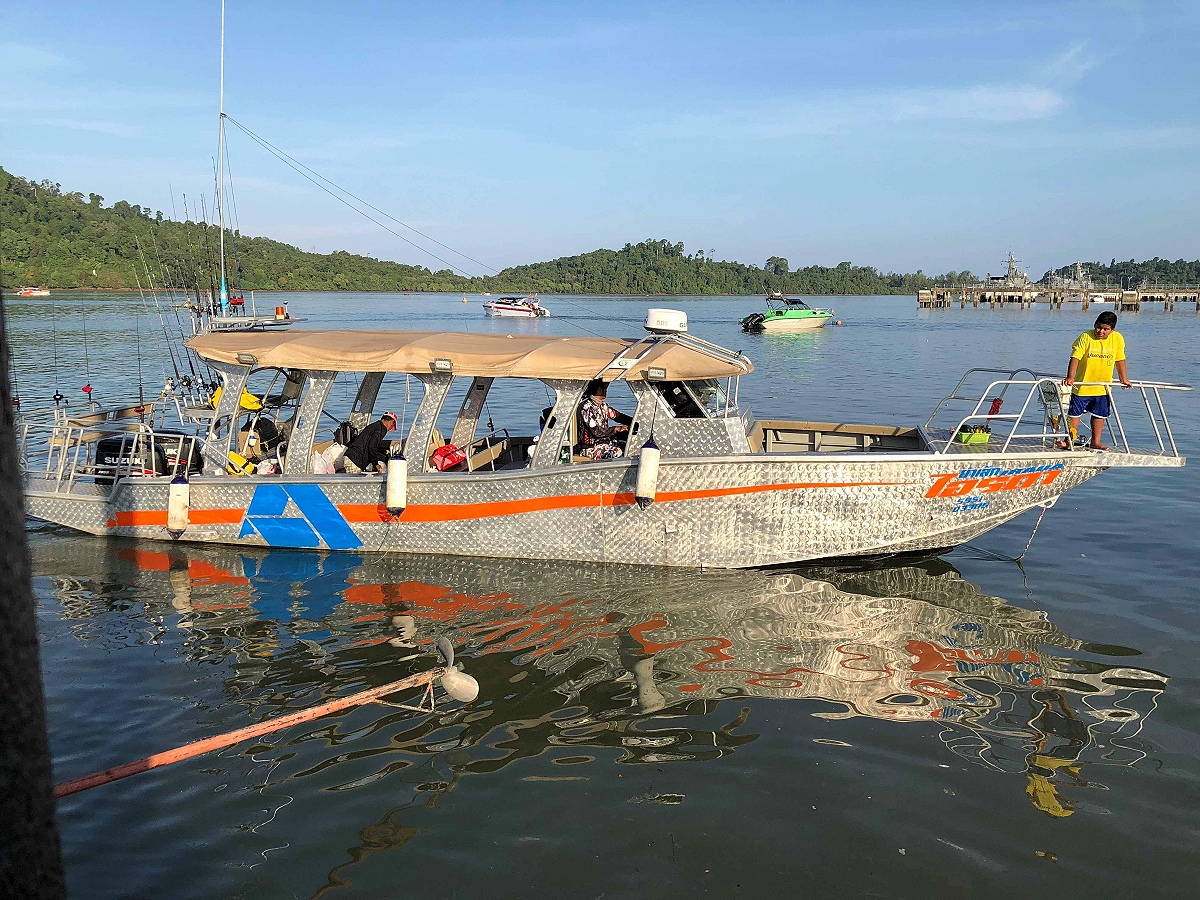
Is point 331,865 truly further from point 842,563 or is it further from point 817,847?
point 842,563

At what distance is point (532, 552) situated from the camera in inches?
389

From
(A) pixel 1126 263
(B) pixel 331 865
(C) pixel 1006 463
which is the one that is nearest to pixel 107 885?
(B) pixel 331 865

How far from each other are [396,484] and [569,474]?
1990 mm

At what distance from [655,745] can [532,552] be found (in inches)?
154

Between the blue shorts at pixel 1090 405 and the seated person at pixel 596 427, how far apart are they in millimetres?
5136

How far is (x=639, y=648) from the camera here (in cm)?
792

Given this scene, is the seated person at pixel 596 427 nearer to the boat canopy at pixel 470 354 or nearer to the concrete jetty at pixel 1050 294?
the boat canopy at pixel 470 354

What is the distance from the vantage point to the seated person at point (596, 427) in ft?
32.4

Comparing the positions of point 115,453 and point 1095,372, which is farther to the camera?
point 115,453

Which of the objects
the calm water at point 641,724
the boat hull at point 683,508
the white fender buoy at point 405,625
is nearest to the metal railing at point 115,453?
the calm water at point 641,724

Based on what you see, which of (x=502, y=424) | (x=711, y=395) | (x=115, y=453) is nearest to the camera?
(x=711, y=395)

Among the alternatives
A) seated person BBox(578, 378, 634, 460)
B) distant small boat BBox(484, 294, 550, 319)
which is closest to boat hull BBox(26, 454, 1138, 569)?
seated person BBox(578, 378, 634, 460)

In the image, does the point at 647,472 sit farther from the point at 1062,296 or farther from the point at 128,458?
the point at 1062,296

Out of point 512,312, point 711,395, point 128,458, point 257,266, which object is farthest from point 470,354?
point 257,266
